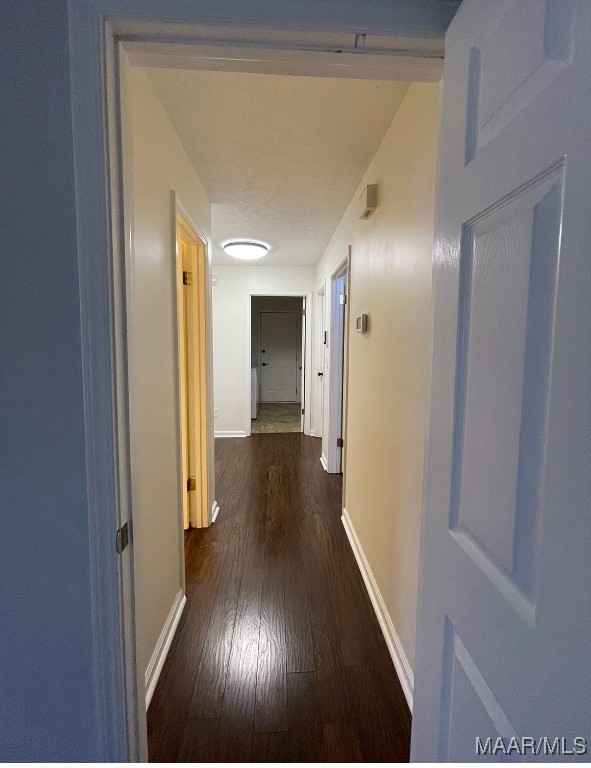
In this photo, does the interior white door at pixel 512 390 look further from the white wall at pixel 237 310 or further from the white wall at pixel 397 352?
the white wall at pixel 237 310

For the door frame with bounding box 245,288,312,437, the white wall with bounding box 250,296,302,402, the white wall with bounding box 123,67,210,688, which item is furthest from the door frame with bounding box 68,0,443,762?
the white wall with bounding box 250,296,302,402

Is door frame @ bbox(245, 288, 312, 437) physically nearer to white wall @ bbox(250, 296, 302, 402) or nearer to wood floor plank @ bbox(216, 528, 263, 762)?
white wall @ bbox(250, 296, 302, 402)

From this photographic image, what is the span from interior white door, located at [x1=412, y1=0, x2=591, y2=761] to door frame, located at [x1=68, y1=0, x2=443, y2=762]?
33 centimetres

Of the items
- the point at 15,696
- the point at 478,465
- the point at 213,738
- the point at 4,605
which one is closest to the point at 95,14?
the point at 478,465

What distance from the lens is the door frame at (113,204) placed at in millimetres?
695

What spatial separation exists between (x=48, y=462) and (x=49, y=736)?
2.15 ft

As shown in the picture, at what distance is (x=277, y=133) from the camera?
165cm

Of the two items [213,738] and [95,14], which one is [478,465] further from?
[213,738]

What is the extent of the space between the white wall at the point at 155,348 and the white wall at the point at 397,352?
94 cm

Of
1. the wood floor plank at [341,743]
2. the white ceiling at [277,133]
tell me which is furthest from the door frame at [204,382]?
the wood floor plank at [341,743]

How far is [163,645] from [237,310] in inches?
154

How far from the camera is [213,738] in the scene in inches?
45.5

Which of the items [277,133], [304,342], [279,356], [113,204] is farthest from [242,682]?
[279,356]

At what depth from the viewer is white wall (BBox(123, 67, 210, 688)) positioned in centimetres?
121
